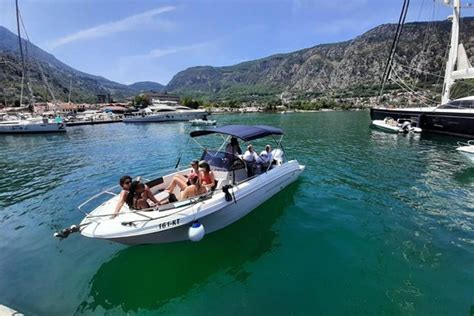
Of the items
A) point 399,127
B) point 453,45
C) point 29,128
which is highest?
point 453,45

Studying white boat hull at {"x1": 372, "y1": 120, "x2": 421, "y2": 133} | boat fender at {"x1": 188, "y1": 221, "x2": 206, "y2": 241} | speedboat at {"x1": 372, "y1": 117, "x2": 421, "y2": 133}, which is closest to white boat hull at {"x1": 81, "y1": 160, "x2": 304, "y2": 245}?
boat fender at {"x1": 188, "y1": 221, "x2": 206, "y2": 241}

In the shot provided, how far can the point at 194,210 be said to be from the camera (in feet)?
23.6

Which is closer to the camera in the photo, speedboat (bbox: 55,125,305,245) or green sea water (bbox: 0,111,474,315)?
green sea water (bbox: 0,111,474,315)

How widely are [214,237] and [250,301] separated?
9.09 ft

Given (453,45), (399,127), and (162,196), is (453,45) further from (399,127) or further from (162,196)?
(162,196)

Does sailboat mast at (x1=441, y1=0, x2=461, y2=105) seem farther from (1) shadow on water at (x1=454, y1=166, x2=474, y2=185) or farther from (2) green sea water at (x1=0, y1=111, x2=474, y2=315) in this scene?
(2) green sea water at (x1=0, y1=111, x2=474, y2=315)

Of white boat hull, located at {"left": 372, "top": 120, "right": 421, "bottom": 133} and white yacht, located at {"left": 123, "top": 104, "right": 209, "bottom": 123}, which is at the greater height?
white yacht, located at {"left": 123, "top": 104, "right": 209, "bottom": 123}

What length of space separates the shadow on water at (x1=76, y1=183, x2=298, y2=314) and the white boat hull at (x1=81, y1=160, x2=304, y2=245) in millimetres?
490

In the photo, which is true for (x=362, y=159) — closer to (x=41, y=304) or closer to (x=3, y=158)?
(x=41, y=304)

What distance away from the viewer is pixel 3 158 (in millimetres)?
23578

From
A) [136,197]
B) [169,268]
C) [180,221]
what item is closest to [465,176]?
[180,221]

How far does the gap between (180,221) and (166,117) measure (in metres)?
66.2

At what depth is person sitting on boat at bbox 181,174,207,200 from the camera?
812 cm

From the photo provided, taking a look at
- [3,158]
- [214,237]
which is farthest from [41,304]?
[3,158]
